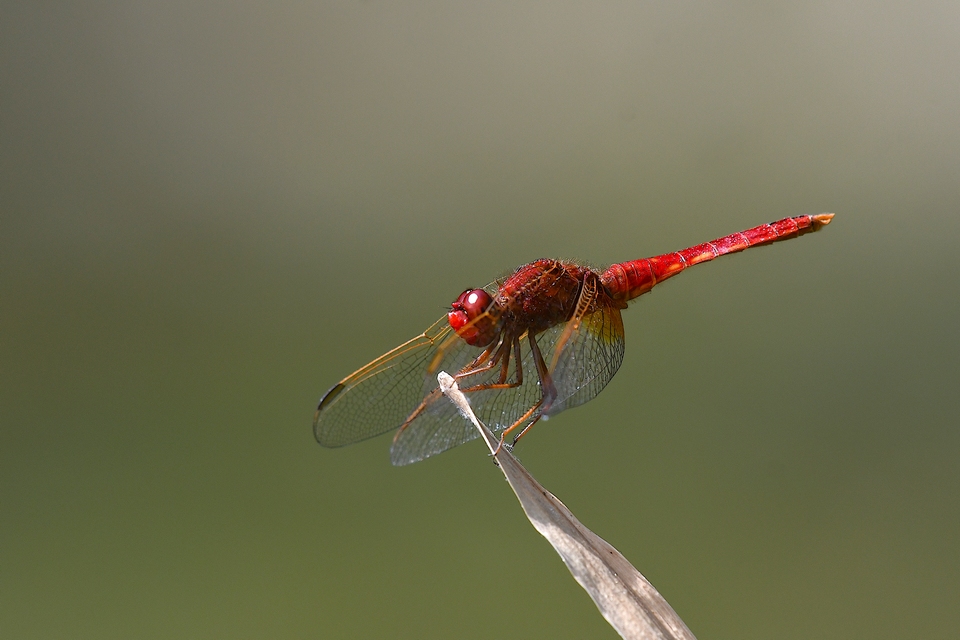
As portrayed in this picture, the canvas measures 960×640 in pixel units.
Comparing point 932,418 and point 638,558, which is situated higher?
point 638,558

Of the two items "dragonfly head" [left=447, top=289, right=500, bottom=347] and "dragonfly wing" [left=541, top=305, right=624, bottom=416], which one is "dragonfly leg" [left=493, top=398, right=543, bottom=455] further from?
"dragonfly head" [left=447, top=289, right=500, bottom=347]

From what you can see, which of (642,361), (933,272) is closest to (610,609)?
(642,361)

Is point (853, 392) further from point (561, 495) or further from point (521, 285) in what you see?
point (521, 285)

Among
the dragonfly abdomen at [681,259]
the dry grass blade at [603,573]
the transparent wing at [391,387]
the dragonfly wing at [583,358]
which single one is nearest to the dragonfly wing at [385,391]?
the transparent wing at [391,387]

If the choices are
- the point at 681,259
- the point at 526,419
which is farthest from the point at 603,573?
the point at 681,259

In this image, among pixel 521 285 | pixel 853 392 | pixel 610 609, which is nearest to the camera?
pixel 610 609

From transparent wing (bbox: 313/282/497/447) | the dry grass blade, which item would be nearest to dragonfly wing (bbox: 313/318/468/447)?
transparent wing (bbox: 313/282/497/447)
